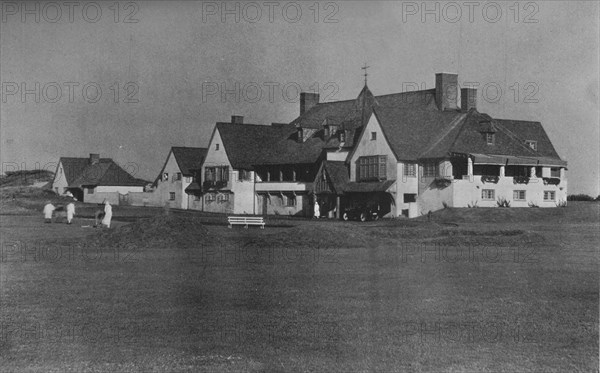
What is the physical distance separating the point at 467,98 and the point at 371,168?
9923mm

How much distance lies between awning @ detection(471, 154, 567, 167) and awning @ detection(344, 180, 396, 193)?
6.18 m

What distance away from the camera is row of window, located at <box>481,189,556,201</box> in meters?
56.5

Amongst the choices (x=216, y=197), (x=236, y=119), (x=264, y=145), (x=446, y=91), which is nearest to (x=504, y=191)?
(x=446, y=91)

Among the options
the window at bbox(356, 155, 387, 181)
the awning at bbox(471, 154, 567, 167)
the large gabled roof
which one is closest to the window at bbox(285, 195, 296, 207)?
the window at bbox(356, 155, 387, 181)

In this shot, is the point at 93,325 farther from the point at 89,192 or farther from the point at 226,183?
the point at 89,192

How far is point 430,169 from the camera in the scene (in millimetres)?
58000

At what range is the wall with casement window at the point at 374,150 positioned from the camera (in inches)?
2304

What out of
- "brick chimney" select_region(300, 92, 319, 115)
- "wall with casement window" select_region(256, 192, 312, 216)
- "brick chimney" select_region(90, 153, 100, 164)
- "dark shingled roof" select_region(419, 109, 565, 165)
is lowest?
"wall with casement window" select_region(256, 192, 312, 216)

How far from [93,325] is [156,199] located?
7022 cm

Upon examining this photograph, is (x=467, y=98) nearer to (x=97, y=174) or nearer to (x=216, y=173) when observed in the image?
(x=216, y=173)

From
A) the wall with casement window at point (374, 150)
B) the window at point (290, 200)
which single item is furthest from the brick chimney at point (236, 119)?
the wall with casement window at point (374, 150)

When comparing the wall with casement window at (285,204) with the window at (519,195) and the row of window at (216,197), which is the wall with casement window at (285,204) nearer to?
the row of window at (216,197)

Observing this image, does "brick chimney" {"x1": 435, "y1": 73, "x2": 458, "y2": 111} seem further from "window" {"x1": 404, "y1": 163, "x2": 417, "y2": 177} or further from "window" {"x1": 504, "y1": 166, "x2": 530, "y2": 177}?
"window" {"x1": 504, "y1": 166, "x2": 530, "y2": 177}

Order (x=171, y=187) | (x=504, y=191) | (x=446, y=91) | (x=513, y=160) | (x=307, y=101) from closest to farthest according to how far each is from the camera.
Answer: (x=504, y=191), (x=513, y=160), (x=446, y=91), (x=307, y=101), (x=171, y=187)
